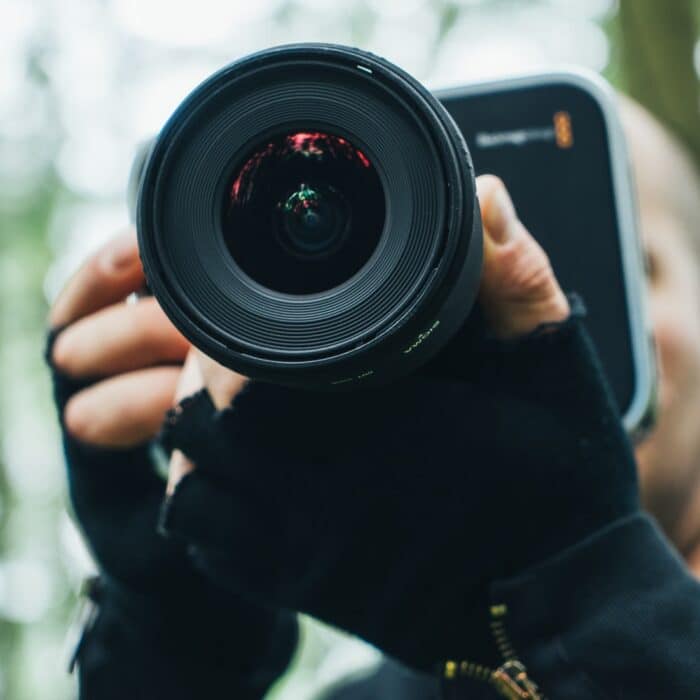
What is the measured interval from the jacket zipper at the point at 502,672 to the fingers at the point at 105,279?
469mm

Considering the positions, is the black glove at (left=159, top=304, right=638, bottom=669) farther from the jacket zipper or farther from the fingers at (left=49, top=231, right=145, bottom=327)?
the fingers at (left=49, top=231, right=145, bottom=327)

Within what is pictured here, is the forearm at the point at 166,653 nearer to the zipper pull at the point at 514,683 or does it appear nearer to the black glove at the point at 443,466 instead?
the black glove at the point at 443,466

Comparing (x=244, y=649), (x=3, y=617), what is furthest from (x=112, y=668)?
(x=3, y=617)

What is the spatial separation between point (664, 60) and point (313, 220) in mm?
1335

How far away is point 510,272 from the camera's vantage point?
2.39 feet

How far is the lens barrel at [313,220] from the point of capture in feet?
2.12

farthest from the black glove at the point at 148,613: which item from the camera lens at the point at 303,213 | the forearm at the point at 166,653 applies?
the camera lens at the point at 303,213

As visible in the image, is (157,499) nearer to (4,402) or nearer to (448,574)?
(448,574)

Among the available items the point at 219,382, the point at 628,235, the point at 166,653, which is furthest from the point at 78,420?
the point at 628,235

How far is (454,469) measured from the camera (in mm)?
793

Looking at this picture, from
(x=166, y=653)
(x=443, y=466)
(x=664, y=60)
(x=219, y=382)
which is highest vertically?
(x=664, y=60)

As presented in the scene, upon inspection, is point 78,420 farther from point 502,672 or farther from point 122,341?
point 502,672

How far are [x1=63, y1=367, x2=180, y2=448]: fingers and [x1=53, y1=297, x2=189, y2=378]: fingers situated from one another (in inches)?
0.5

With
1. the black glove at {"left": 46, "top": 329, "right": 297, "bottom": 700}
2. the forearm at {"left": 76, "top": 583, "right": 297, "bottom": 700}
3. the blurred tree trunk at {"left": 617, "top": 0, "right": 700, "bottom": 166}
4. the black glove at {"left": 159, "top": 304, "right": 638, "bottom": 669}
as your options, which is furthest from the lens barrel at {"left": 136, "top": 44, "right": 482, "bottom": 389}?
the blurred tree trunk at {"left": 617, "top": 0, "right": 700, "bottom": 166}
